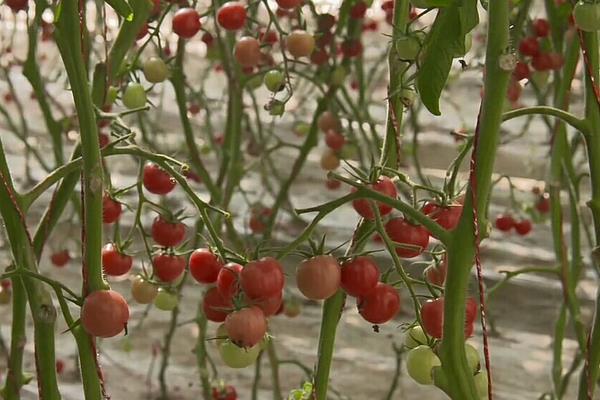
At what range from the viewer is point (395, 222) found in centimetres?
68

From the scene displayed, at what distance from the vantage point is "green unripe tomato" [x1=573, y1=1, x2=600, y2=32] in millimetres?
737

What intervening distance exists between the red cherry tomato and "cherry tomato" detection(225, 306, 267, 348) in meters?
0.09

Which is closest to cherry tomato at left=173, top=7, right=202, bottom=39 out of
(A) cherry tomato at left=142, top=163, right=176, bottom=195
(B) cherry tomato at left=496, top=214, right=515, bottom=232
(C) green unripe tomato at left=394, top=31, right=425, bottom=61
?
(A) cherry tomato at left=142, top=163, right=176, bottom=195

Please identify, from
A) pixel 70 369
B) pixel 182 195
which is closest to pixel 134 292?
pixel 70 369

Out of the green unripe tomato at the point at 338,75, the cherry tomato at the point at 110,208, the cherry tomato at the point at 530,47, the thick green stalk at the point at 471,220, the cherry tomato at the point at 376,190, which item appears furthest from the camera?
the green unripe tomato at the point at 338,75

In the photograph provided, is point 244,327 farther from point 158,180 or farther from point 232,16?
point 232,16

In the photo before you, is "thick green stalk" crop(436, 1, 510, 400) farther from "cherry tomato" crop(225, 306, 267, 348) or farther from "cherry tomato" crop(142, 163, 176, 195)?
"cherry tomato" crop(142, 163, 176, 195)

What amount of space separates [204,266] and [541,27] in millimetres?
887

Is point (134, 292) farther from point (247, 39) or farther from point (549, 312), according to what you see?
point (549, 312)

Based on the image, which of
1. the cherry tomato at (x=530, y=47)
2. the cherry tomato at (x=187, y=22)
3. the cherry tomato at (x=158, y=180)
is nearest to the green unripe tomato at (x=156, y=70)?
the cherry tomato at (x=187, y=22)

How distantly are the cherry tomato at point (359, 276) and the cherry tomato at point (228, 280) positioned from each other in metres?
0.08

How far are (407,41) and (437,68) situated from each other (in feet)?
0.33

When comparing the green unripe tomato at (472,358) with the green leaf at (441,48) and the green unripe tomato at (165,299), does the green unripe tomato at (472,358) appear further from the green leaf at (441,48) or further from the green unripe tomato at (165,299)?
the green unripe tomato at (165,299)

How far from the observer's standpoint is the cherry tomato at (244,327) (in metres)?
0.63
